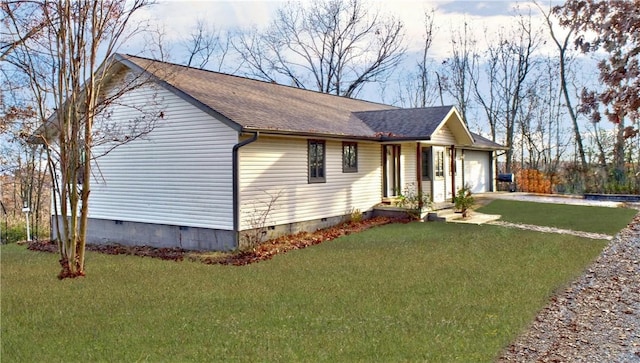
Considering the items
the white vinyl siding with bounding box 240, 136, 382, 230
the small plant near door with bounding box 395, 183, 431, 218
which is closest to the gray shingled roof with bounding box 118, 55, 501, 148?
the white vinyl siding with bounding box 240, 136, 382, 230

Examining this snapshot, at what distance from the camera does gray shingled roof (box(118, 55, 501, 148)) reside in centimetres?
1167

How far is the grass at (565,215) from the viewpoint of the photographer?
44.2 ft

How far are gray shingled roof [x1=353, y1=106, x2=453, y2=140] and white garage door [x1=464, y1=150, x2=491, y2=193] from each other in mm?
6808

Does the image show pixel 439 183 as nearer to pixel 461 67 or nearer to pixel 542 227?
Answer: pixel 542 227

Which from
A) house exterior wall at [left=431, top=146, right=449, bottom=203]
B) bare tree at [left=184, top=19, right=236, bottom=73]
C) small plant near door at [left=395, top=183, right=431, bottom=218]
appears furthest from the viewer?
bare tree at [left=184, top=19, right=236, bottom=73]

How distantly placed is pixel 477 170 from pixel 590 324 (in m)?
19.8

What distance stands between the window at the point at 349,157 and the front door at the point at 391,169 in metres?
1.68

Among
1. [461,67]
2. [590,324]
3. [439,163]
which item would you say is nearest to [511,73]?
[461,67]

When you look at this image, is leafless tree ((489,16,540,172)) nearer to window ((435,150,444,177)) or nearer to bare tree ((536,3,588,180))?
bare tree ((536,3,588,180))

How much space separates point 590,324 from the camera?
227 inches

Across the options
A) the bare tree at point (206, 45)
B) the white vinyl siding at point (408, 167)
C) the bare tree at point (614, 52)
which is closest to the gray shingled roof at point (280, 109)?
the white vinyl siding at point (408, 167)

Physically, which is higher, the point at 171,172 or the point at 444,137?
the point at 444,137

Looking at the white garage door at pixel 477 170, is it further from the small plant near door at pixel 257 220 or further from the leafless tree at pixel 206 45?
the leafless tree at pixel 206 45

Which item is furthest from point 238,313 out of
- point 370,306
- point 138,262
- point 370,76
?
point 370,76
